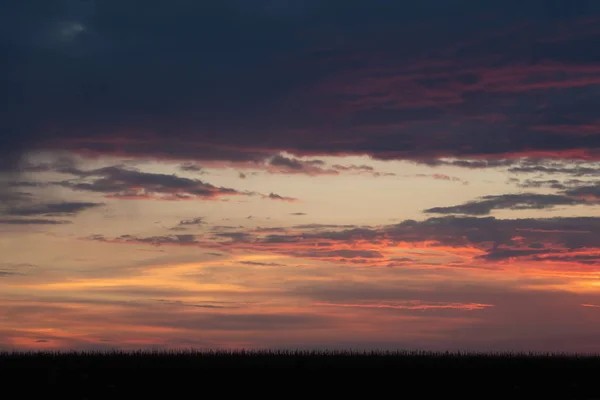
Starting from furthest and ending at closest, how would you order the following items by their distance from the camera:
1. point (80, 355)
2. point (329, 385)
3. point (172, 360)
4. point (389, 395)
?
point (80, 355)
point (172, 360)
point (329, 385)
point (389, 395)

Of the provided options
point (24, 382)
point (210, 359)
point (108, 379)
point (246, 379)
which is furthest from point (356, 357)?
point (24, 382)

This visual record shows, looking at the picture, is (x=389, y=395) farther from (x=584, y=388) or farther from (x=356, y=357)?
(x=356, y=357)

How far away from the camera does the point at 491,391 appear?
4150 cm

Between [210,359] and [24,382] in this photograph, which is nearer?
[24,382]

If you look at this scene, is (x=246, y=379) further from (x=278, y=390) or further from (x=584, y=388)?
(x=584, y=388)

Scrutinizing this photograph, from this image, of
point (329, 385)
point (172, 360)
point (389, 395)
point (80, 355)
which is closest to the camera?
point (389, 395)

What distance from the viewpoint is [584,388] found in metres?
43.5

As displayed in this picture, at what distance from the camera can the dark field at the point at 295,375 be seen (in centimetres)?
4075

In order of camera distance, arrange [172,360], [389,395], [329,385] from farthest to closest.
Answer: [172,360] → [329,385] → [389,395]

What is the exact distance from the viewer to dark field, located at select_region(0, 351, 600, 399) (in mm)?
40750

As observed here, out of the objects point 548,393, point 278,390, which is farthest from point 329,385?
point 548,393

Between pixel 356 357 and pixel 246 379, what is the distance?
1537cm

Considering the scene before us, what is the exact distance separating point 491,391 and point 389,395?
539 cm

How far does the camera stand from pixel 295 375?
45.6m
